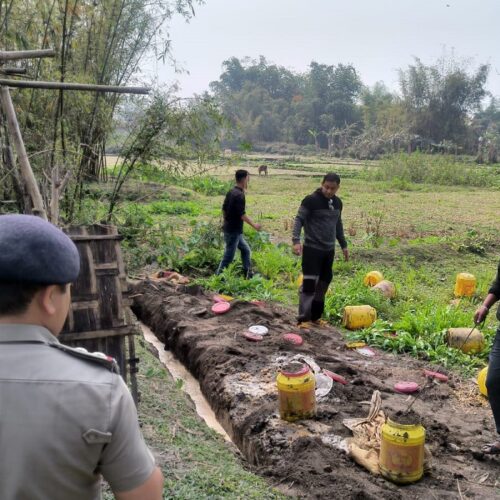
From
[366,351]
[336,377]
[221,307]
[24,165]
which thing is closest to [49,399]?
[24,165]

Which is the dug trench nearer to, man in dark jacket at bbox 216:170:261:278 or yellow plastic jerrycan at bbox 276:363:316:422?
yellow plastic jerrycan at bbox 276:363:316:422

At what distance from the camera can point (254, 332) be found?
6781 millimetres

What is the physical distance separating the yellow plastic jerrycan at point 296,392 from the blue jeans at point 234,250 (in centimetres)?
438

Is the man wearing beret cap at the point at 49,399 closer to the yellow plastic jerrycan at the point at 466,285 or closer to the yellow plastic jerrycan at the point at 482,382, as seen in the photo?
the yellow plastic jerrycan at the point at 482,382

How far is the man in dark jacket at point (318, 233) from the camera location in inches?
268

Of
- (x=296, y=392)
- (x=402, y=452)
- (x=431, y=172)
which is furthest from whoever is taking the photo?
(x=431, y=172)

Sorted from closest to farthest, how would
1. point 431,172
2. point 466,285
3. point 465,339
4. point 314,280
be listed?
1. point 465,339
2. point 314,280
3. point 466,285
4. point 431,172

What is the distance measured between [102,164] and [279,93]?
61.4 metres

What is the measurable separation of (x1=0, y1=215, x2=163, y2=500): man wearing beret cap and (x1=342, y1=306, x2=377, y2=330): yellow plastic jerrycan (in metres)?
6.08

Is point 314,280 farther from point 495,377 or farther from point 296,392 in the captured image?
point 495,377

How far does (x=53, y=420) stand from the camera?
1354 millimetres

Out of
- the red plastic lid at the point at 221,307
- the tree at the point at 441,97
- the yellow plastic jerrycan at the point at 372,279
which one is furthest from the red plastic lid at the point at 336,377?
the tree at the point at 441,97

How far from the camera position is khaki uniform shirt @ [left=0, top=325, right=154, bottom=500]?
4.44ft

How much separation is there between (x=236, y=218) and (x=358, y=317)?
92.8 inches
